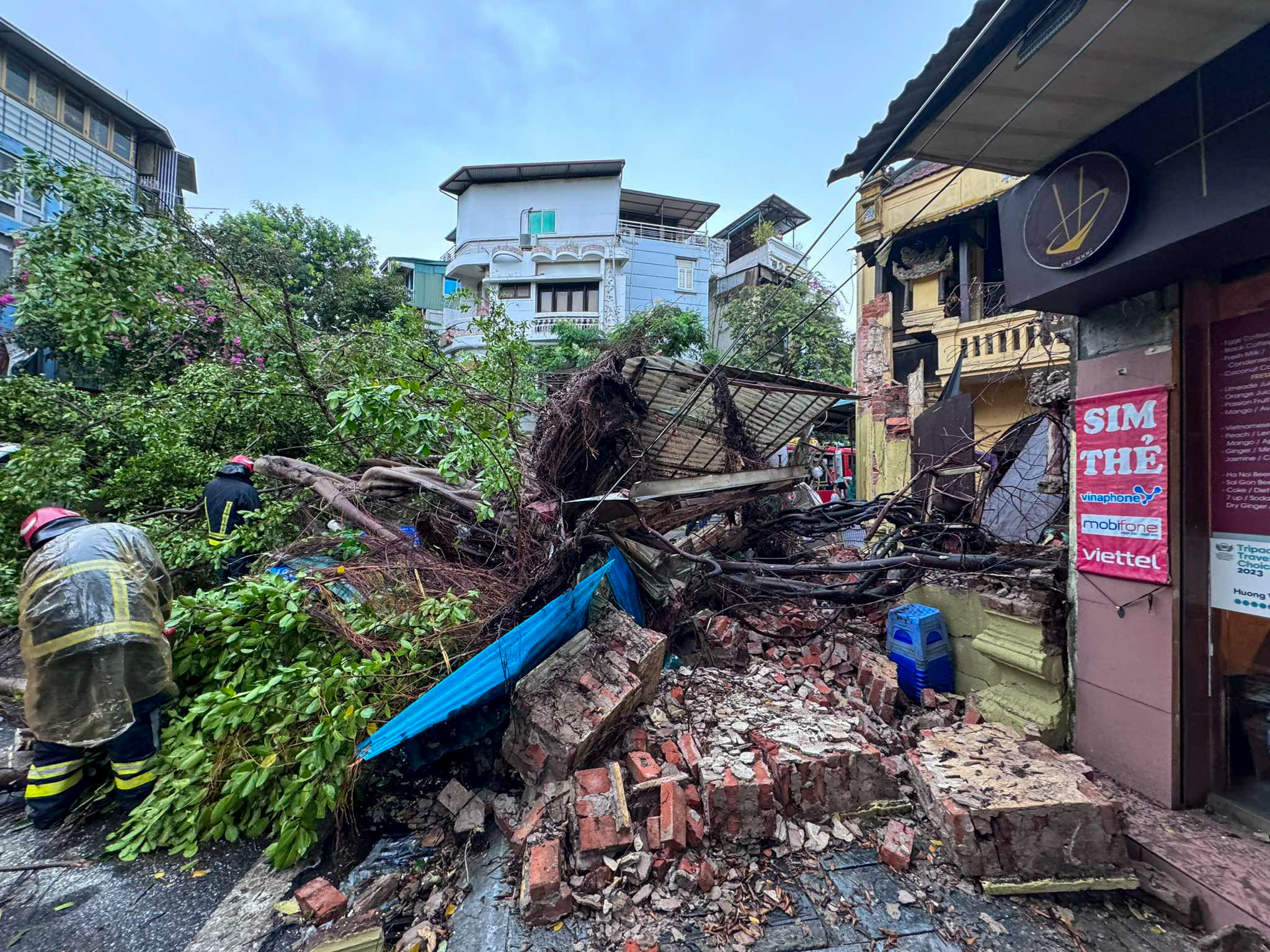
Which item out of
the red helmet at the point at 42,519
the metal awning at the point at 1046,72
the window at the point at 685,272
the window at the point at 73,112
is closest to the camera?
the metal awning at the point at 1046,72

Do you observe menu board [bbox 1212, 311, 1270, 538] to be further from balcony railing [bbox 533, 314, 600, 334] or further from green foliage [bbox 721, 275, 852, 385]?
balcony railing [bbox 533, 314, 600, 334]

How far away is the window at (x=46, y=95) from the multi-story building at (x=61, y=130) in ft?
0.05

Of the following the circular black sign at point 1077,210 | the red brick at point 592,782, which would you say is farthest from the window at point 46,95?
the circular black sign at point 1077,210

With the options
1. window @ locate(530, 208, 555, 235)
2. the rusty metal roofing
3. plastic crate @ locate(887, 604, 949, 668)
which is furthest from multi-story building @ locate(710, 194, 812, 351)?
plastic crate @ locate(887, 604, 949, 668)

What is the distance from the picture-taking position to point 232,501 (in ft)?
15.5

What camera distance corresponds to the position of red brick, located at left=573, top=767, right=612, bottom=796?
250 centimetres

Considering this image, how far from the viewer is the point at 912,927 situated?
208cm

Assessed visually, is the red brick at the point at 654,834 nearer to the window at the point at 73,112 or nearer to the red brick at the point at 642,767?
the red brick at the point at 642,767

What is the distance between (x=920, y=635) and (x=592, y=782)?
2.67 m

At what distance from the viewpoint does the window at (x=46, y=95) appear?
42.9ft

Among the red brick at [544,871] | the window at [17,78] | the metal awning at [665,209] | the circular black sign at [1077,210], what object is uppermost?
the metal awning at [665,209]

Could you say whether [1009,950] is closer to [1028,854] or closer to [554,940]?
[1028,854]

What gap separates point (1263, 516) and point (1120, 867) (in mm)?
1780

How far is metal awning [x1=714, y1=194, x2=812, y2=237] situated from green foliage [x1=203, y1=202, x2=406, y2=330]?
1751 cm
